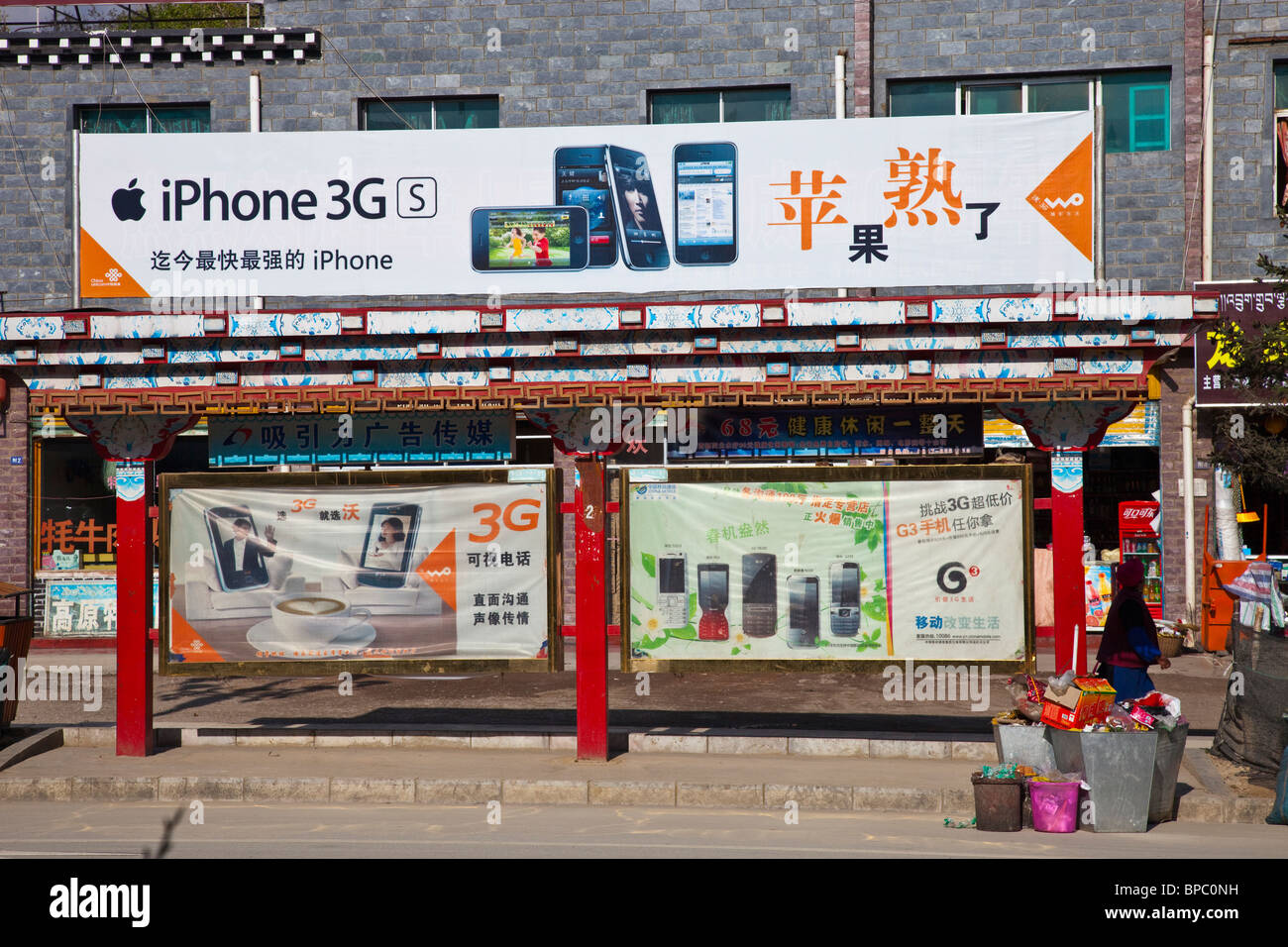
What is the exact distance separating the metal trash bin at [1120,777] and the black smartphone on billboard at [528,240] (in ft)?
20.3

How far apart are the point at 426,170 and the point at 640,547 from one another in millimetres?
4003

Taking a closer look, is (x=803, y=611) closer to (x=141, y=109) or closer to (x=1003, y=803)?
(x=1003, y=803)

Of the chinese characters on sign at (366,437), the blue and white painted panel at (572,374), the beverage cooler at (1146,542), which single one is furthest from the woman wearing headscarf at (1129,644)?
the beverage cooler at (1146,542)

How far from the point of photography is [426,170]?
1160 centimetres

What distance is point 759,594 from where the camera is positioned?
1078cm

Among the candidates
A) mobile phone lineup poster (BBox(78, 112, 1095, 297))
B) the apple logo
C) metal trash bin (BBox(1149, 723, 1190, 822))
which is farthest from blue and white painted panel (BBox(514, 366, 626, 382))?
metal trash bin (BBox(1149, 723, 1190, 822))

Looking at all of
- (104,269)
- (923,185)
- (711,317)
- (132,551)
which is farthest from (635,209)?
(132,551)

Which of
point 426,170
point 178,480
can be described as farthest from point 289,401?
point 426,170

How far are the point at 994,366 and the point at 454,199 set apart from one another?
5066mm

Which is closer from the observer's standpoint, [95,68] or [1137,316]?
[1137,316]

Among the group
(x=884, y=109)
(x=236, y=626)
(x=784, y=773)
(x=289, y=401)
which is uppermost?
(x=884, y=109)

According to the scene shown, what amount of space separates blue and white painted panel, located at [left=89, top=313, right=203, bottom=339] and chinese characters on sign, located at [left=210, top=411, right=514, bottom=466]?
921 millimetres

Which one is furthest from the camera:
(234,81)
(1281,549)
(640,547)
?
(234,81)

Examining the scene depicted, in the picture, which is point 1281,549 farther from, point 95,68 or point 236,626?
point 95,68
